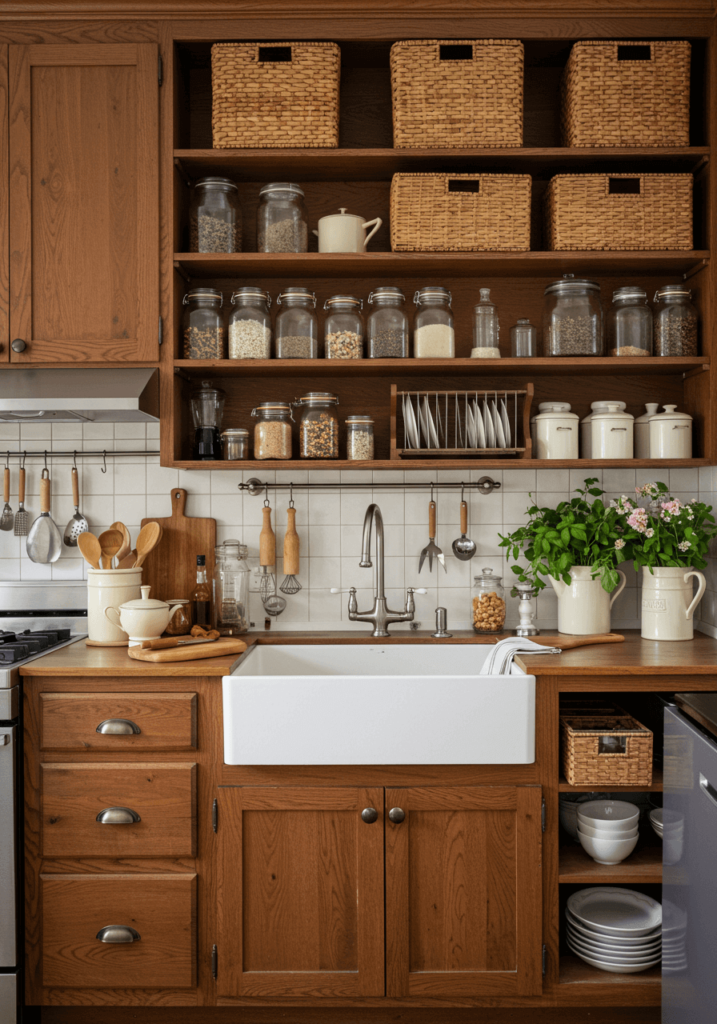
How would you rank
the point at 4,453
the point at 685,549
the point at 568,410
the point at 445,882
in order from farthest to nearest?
the point at 4,453 < the point at 568,410 < the point at 685,549 < the point at 445,882

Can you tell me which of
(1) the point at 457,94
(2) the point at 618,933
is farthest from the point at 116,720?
(1) the point at 457,94

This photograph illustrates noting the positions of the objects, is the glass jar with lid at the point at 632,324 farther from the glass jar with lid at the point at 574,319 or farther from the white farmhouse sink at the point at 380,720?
the white farmhouse sink at the point at 380,720

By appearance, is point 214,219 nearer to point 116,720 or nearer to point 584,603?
point 116,720

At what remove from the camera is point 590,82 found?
2232 mm

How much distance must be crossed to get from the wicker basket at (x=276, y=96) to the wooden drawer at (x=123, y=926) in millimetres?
2101

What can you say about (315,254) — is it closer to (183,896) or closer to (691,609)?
(691,609)

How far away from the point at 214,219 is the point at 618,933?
2.32 m

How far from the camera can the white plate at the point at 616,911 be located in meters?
1.95

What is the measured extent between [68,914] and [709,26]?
3.09m

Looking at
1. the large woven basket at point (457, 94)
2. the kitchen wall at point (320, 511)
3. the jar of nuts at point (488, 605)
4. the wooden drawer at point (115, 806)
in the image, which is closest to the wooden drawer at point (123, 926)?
the wooden drawer at point (115, 806)

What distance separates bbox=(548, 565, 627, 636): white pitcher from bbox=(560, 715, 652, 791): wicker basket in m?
0.41

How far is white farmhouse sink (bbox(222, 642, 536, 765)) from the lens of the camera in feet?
6.14

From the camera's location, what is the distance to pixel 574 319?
232cm

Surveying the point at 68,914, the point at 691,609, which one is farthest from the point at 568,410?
the point at 68,914
